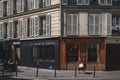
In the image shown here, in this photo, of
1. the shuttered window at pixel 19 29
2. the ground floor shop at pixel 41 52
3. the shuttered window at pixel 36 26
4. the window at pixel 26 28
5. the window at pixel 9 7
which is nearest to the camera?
the ground floor shop at pixel 41 52

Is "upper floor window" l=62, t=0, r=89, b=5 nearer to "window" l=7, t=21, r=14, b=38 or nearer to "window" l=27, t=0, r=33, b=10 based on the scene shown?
"window" l=27, t=0, r=33, b=10

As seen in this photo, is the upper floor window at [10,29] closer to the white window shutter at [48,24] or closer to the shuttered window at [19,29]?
the shuttered window at [19,29]

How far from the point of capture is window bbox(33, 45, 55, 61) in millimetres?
46438

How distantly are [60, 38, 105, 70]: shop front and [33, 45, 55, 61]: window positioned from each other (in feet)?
6.44

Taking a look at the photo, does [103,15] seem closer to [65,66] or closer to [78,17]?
[78,17]

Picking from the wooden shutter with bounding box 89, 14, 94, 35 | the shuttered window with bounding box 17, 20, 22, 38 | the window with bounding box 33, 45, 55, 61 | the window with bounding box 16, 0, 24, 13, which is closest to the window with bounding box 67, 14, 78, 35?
the wooden shutter with bounding box 89, 14, 94, 35

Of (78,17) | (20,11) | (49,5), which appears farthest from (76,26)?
(20,11)

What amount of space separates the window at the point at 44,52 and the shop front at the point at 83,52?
1963mm

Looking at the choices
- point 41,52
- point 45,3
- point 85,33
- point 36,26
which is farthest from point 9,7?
point 85,33

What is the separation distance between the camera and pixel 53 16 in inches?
1805

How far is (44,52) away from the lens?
47.9 meters

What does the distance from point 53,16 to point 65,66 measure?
578 cm

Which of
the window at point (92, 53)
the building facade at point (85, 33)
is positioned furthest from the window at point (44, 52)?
the window at point (92, 53)

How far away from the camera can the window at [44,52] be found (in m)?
46.4
